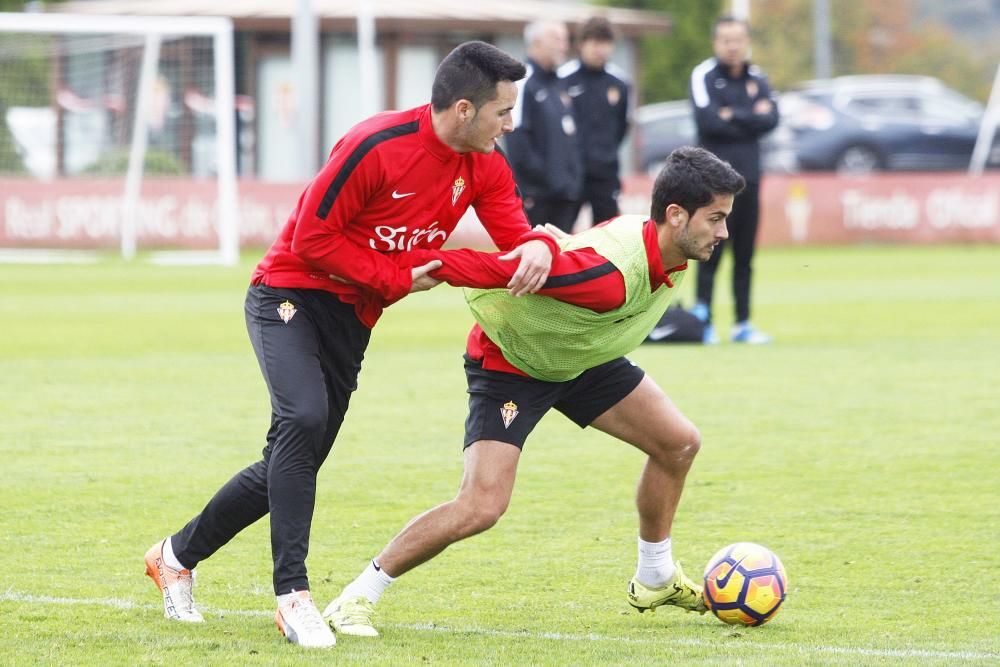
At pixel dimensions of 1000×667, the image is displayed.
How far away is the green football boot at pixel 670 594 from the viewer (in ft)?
18.6

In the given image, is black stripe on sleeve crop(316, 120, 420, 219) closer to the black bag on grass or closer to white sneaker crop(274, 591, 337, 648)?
white sneaker crop(274, 591, 337, 648)

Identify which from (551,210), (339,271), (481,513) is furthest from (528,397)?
(551,210)

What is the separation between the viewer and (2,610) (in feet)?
18.2

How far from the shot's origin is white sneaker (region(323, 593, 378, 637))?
528 centimetres

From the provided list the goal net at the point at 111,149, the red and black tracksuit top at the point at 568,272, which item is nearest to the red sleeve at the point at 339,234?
the red and black tracksuit top at the point at 568,272

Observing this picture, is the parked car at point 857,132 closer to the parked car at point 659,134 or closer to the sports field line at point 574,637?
the parked car at point 659,134

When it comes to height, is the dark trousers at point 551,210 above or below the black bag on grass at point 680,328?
above

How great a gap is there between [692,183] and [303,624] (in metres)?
1.82

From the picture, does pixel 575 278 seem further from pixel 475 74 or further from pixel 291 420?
pixel 291 420

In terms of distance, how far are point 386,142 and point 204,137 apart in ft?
74.9

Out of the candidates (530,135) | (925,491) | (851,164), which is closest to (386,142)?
(925,491)

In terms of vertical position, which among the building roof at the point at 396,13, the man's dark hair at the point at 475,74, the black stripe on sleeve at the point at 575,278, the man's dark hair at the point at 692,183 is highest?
the man's dark hair at the point at 475,74

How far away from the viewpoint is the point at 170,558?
561 cm

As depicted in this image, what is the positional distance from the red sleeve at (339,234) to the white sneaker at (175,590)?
1172 mm
